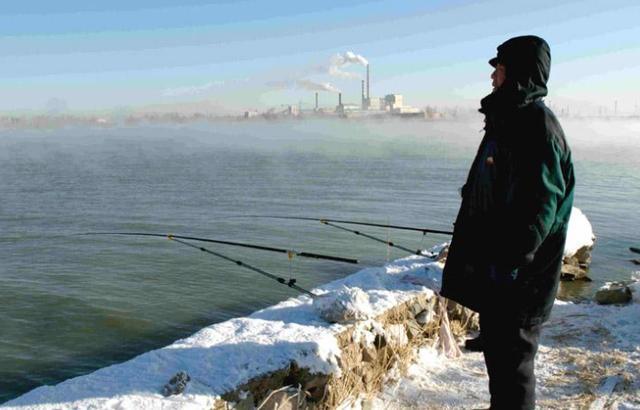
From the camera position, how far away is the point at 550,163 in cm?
339

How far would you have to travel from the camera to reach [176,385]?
14.3ft

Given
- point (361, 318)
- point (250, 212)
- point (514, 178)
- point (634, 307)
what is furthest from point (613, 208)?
point (514, 178)

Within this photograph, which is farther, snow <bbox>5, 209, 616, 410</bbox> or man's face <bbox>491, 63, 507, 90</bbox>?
snow <bbox>5, 209, 616, 410</bbox>

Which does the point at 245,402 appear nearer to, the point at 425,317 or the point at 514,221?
the point at 514,221

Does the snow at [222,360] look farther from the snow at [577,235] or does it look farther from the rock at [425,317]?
the snow at [577,235]

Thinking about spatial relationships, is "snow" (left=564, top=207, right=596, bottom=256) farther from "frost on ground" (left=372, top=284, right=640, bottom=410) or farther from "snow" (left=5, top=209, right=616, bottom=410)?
"frost on ground" (left=372, top=284, right=640, bottom=410)

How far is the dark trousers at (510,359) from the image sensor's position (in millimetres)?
3779

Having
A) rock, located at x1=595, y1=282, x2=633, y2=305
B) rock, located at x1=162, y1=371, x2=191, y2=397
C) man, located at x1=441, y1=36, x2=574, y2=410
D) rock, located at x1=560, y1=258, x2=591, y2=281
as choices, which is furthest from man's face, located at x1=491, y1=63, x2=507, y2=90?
rock, located at x1=560, y1=258, x2=591, y2=281

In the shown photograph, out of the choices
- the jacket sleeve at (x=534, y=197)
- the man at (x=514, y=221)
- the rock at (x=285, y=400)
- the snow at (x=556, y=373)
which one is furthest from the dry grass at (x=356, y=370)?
the jacket sleeve at (x=534, y=197)

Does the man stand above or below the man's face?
below

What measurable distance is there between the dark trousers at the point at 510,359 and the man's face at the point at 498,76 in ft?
4.97

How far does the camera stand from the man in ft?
11.2

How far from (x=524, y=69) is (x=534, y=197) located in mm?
822

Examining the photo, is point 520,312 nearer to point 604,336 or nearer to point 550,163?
point 550,163
